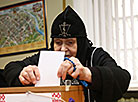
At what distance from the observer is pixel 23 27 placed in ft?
8.94

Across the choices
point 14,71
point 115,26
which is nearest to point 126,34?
point 115,26

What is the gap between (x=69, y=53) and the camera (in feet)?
3.96

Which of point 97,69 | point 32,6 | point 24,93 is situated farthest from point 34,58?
point 32,6

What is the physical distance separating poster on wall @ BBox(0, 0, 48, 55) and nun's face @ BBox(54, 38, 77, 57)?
4.33ft

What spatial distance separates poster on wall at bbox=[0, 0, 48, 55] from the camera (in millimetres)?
2605

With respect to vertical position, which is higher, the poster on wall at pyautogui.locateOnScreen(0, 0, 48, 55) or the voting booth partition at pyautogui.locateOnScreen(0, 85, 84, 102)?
the poster on wall at pyautogui.locateOnScreen(0, 0, 48, 55)

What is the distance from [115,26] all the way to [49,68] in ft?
5.74

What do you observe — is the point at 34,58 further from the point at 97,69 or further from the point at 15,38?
the point at 15,38

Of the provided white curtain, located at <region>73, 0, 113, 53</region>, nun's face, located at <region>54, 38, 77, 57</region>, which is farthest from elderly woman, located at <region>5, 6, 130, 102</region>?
white curtain, located at <region>73, 0, 113, 53</region>

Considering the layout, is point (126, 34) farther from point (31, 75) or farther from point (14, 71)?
point (31, 75)

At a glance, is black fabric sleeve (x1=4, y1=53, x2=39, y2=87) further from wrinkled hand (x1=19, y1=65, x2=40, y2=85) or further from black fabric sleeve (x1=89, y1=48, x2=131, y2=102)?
black fabric sleeve (x1=89, y1=48, x2=131, y2=102)

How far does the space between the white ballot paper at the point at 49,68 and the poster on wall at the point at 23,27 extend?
1.74m

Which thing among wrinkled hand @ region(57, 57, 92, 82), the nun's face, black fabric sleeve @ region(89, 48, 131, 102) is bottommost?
black fabric sleeve @ region(89, 48, 131, 102)

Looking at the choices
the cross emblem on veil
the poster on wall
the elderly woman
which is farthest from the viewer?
the poster on wall
